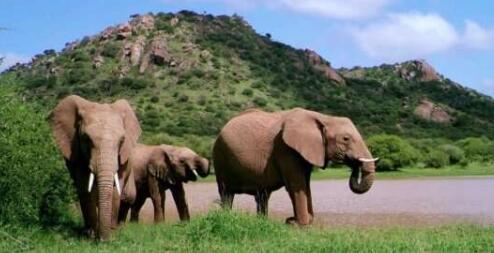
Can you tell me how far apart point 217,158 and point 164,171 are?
364 centimetres

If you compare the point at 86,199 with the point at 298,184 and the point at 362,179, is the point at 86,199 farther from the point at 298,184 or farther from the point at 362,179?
the point at 362,179

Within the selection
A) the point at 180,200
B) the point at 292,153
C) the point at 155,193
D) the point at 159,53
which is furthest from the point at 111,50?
the point at 292,153

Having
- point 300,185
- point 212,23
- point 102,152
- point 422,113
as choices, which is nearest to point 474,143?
point 422,113

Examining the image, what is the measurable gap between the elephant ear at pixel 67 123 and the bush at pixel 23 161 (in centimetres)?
80

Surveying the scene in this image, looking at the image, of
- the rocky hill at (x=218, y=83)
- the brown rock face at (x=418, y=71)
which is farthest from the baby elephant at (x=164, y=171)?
the brown rock face at (x=418, y=71)

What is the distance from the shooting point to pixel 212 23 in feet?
352

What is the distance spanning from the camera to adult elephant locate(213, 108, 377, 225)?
1548cm

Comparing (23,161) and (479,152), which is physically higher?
(479,152)

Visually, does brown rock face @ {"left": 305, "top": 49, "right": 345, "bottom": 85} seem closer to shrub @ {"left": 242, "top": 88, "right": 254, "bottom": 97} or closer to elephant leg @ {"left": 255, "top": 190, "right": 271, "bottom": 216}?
shrub @ {"left": 242, "top": 88, "right": 254, "bottom": 97}

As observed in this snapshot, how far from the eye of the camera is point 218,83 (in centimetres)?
8575

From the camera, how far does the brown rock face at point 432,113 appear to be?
93800mm

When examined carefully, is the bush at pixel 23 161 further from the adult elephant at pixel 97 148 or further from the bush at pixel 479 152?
the bush at pixel 479 152

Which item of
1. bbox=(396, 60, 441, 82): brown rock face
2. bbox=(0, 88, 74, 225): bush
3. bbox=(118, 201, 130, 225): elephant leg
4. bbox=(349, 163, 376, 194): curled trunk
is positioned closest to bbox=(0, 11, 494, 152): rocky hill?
bbox=(396, 60, 441, 82): brown rock face

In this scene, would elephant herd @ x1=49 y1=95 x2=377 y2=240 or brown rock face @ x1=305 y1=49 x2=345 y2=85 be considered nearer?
elephant herd @ x1=49 y1=95 x2=377 y2=240
